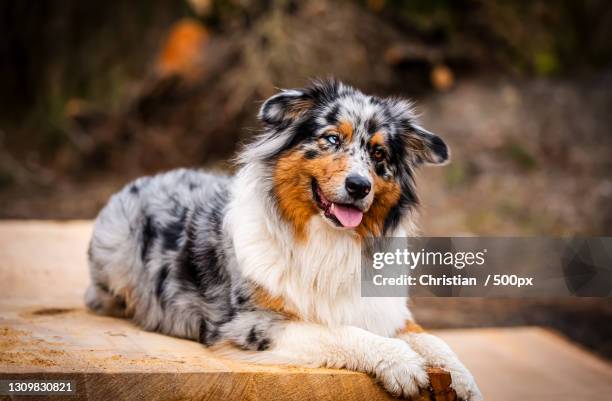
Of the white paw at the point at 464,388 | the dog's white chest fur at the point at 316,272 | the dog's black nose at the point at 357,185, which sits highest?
the dog's black nose at the point at 357,185

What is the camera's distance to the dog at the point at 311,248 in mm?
3678

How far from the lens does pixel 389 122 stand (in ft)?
13.1

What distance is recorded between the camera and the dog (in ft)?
12.1

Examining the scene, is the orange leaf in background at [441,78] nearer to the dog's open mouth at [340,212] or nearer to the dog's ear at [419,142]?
the dog's ear at [419,142]

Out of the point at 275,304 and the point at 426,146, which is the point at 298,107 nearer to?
the point at 426,146

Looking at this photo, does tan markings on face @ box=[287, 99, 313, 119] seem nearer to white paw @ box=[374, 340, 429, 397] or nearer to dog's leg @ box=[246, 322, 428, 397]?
dog's leg @ box=[246, 322, 428, 397]

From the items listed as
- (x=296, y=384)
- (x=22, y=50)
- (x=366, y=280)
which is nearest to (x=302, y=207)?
(x=366, y=280)

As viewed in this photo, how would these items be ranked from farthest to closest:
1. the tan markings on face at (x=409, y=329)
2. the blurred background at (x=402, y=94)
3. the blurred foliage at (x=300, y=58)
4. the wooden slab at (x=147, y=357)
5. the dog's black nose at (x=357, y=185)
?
the blurred foliage at (x=300, y=58) → the blurred background at (x=402, y=94) → the tan markings on face at (x=409, y=329) → the dog's black nose at (x=357, y=185) → the wooden slab at (x=147, y=357)

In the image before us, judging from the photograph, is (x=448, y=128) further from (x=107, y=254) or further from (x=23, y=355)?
(x=23, y=355)

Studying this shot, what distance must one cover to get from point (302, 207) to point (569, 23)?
8.87 meters

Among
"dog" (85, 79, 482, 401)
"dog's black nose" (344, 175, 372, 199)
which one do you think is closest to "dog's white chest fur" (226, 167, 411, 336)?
"dog" (85, 79, 482, 401)

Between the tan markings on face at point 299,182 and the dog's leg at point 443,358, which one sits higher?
the tan markings on face at point 299,182

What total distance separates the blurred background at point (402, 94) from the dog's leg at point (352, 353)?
6.26 metres

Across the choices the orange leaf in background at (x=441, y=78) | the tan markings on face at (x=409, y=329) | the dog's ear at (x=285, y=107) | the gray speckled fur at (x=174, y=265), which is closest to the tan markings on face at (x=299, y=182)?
the dog's ear at (x=285, y=107)
